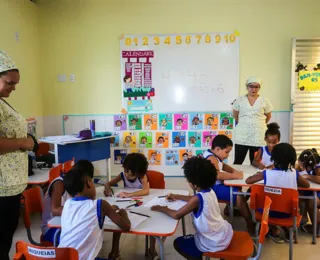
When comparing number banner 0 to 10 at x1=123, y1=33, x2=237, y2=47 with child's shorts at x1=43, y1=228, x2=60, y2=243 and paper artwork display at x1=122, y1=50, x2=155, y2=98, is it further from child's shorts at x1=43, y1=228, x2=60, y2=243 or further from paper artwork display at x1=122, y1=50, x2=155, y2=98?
child's shorts at x1=43, y1=228, x2=60, y2=243

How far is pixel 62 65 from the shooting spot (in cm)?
523

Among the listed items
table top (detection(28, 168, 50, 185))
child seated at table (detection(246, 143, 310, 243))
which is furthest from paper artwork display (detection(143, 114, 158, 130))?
child seated at table (detection(246, 143, 310, 243))

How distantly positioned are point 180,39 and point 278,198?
3.35 metres

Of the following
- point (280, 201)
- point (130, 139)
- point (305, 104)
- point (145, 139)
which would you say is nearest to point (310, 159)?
point (280, 201)

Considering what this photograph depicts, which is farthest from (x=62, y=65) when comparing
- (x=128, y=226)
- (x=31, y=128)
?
(x=128, y=226)

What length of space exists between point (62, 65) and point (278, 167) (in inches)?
158

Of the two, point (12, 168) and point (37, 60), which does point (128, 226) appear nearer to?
point (12, 168)

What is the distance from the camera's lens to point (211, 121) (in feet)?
16.9

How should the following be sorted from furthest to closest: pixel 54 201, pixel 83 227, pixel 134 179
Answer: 1. pixel 134 179
2. pixel 54 201
3. pixel 83 227

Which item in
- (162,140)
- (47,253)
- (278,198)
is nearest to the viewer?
(47,253)

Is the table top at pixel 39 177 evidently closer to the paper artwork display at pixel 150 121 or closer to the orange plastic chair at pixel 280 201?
the orange plastic chair at pixel 280 201

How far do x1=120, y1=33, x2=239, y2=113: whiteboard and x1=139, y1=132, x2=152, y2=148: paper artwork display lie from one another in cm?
50

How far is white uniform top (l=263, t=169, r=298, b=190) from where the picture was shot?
2531 mm

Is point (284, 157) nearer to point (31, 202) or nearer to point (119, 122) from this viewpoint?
point (31, 202)
